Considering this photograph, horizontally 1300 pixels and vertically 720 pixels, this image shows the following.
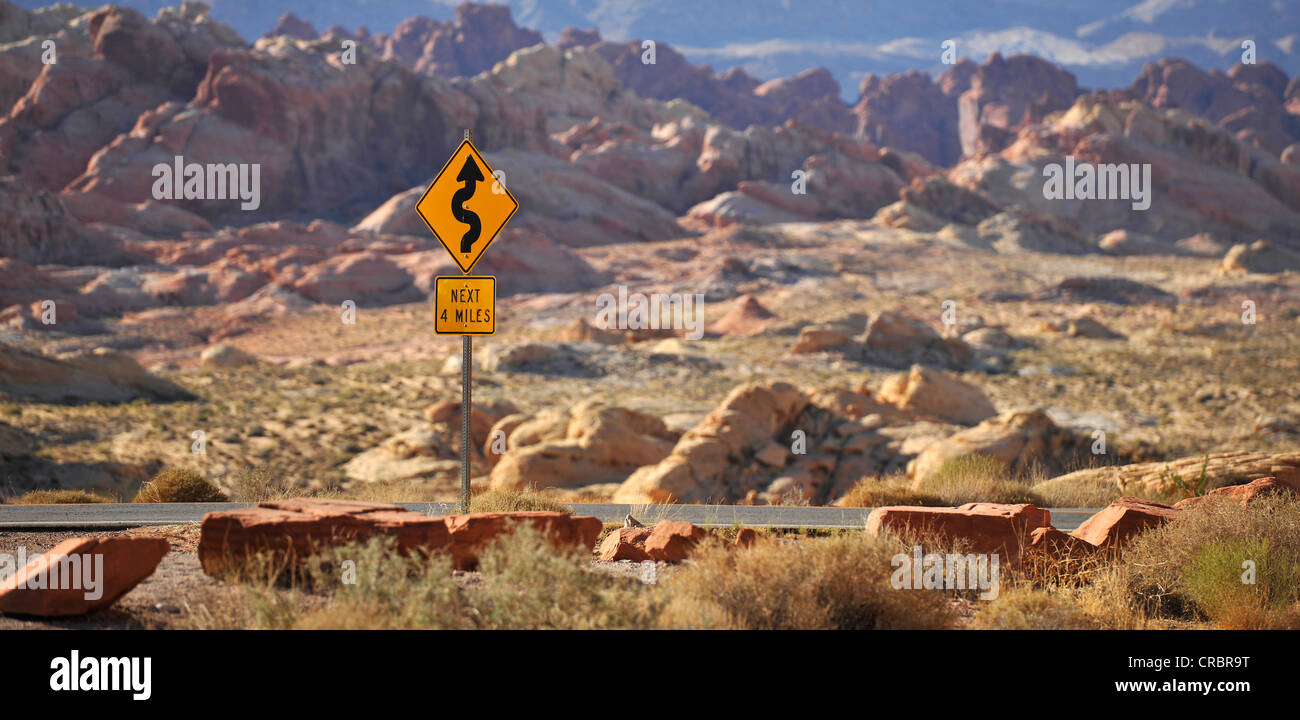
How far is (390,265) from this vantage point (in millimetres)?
66938

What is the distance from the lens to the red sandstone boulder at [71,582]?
233 inches

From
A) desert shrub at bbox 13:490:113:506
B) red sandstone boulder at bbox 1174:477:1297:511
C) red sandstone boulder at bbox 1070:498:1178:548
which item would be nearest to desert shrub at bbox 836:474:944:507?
red sandstone boulder at bbox 1174:477:1297:511

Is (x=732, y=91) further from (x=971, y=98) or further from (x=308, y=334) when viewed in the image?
(x=308, y=334)

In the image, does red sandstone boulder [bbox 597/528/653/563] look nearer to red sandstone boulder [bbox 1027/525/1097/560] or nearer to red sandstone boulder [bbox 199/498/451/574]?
red sandstone boulder [bbox 199/498/451/574]

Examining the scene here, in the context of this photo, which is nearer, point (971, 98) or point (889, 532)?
point (889, 532)

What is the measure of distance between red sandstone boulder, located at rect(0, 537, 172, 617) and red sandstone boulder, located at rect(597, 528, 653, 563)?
12.2ft

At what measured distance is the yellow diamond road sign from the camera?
9281 mm

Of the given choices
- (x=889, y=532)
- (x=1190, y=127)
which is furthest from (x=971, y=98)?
(x=889, y=532)

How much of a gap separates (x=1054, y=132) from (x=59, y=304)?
3717 inches

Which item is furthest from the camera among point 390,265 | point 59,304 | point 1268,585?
point 390,265

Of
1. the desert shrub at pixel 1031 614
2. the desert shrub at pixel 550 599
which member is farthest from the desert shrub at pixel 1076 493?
the desert shrub at pixel 550 599

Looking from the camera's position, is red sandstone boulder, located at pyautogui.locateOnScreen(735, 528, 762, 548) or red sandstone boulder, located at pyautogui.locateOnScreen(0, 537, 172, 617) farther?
red sandstone boulder, located at pyautogui.locateOnScreen(735, 528, 762, 548)
